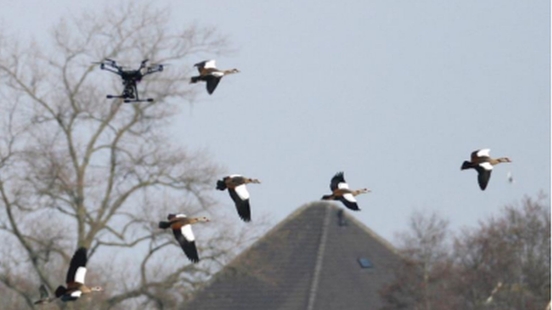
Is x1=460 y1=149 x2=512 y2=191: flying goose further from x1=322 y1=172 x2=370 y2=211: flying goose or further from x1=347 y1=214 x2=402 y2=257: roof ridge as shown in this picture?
x1=347 y1=214 x2=402 y2=257: roof ridge

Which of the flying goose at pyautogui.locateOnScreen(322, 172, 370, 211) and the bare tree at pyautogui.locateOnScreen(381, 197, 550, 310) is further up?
the bare tree at pyautogui.locateOnScreen(381, 197, 550, 310)

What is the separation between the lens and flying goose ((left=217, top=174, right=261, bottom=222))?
1008 inches

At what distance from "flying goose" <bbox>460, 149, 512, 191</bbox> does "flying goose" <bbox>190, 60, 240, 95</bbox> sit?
2.77 meters

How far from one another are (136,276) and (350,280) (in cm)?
1897

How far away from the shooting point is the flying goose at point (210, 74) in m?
25.5

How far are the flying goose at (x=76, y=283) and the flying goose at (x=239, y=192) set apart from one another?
1740 millimetres

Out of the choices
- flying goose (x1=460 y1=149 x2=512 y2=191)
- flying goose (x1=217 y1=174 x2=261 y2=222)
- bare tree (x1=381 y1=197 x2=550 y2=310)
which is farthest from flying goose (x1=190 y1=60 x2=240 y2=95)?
bare tree (x1=381 y1=197 x2=550 y2=310)

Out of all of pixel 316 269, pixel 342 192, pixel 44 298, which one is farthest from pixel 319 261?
pixel 342 192

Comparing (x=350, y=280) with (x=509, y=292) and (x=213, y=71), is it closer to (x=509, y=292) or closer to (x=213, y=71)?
(x=509, y=292)

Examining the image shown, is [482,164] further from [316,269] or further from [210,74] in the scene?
[316,269]

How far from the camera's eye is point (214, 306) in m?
70.4

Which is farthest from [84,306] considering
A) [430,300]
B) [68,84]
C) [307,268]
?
[307,268]

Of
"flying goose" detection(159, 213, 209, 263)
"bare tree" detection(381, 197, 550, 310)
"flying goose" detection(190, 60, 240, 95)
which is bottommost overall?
"flying goose" detection(159, 213, 209, 263)

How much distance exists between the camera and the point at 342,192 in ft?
86.5
